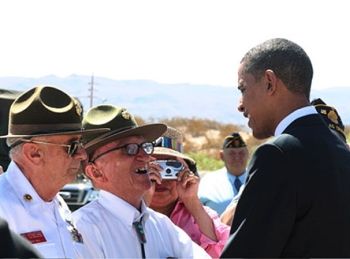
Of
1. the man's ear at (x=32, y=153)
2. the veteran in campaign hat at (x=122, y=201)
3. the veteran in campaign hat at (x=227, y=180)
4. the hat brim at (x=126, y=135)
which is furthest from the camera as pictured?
the veteran in campaign hat at (x=227, y=180)

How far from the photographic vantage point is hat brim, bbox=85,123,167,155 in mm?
3846

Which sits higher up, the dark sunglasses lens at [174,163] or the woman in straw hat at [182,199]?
the dark sunglasses lens at [174,163]

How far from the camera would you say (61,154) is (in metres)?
3.58

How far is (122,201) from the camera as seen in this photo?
12.4ft

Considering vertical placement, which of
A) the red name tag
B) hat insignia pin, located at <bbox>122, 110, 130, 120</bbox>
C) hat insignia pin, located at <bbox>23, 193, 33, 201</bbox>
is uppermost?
hat insignia pin, located at <bbox>122, 110, 130, 120</bbox>

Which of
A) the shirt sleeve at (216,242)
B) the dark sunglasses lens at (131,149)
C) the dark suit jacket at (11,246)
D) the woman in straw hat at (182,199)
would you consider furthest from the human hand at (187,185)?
the dark suit jacket at (11,246)

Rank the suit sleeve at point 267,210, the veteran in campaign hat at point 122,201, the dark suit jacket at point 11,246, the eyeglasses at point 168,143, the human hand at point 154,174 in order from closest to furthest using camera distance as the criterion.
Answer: the dark suit jacket at point 11,246 < the suit sleeve at point 267,210 < the veteran in campaign hat at point 122,201 < the human hand at point 154,174 < the eyeglasses at point 168,143

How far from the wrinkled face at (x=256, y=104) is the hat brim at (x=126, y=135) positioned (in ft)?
2.49

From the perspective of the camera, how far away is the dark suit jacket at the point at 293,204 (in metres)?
2.97

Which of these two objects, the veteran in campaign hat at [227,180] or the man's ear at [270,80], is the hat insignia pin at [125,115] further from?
the veteran in campaign hat at [227,180]

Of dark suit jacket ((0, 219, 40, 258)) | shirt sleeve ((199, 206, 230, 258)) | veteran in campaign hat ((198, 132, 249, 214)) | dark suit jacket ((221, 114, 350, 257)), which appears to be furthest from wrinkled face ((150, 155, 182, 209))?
veteran in campaign hat ((198, 132, 249, 214))

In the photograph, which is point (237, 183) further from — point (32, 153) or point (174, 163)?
point (32, 153)

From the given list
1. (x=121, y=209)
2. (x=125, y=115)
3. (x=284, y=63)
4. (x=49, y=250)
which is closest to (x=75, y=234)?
(x=49, y=250)

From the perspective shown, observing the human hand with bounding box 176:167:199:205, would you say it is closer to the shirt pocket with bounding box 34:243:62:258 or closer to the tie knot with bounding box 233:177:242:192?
the shirt pocket with bounding box 34:243:62:258
